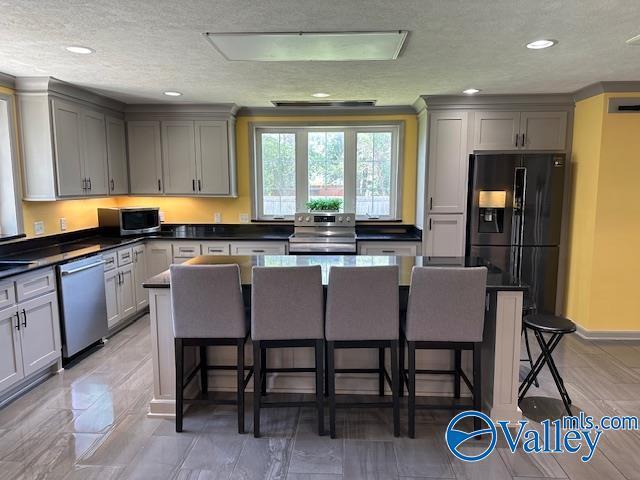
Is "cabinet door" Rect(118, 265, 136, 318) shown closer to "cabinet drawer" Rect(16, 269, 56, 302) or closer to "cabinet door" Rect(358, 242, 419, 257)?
"cabinet drawer" Rect(16, 269, 56, 302)

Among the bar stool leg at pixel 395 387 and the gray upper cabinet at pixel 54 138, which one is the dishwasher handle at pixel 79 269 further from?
the bar stool leg at pixel 395 387

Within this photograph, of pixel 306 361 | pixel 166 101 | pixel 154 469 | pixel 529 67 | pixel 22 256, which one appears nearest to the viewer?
pixel 154 469

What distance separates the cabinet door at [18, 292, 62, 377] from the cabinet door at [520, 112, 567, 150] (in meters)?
4.60

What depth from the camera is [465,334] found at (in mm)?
2336

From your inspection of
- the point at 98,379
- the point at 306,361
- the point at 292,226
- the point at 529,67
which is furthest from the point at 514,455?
the point at 292,226

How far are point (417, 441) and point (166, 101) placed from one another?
13.6 feet

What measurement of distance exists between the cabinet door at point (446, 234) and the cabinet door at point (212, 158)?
2412 millimetres

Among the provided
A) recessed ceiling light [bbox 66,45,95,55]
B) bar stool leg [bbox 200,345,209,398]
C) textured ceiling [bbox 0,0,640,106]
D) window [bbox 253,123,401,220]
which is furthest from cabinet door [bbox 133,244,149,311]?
recessed ceiling light [bbox 66,45,95,55]

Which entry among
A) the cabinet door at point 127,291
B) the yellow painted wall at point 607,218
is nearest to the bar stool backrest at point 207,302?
the cabinet door at point 127,291

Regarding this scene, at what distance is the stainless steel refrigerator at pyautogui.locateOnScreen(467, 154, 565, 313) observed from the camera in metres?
4.14

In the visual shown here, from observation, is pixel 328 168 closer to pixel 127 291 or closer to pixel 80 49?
pixel 127 291

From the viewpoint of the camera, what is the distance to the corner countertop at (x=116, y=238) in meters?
3.38

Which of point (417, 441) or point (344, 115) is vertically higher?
point (344, 115)

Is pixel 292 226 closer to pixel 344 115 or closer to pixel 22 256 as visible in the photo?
pixel 344 115
